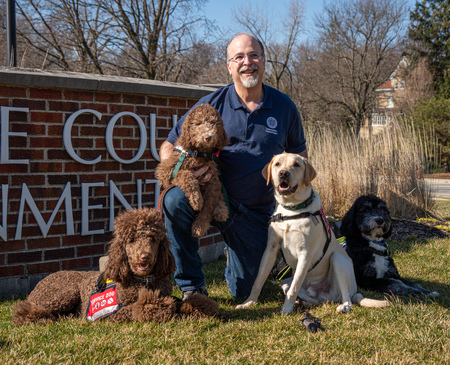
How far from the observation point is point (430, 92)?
33250mm

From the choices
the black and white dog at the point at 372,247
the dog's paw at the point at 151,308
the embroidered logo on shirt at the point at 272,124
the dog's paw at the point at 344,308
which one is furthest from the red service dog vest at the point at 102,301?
the black and white dog at the point at 372,247

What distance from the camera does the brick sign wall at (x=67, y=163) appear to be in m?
4.10

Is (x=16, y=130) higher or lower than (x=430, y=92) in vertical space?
lower

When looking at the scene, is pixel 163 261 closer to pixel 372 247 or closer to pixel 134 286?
pixel 134 286

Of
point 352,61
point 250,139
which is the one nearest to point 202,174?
point 250,139

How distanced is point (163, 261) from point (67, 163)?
1.98 meters

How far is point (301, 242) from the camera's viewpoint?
3.43 m

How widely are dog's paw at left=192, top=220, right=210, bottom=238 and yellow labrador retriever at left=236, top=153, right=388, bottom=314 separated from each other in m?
0.56

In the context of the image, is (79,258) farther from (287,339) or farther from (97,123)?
(287,339)

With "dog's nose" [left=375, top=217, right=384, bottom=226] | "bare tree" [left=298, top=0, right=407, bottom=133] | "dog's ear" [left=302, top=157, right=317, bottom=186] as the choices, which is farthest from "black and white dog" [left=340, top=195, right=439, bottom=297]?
"bare tree" [left=298, top=0, right=407, bottom=133]

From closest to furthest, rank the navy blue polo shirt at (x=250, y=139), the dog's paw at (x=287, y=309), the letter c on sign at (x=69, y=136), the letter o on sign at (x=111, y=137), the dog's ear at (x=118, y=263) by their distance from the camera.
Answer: the dog's ear at (x=118, y=263)
the dog's paw at (x=287, y=309)
the navy blue polo shirt at (x=250, y=139)
the letter c on sign at (x=69, y=136)
the letter o on sign at (x=111, y=137)

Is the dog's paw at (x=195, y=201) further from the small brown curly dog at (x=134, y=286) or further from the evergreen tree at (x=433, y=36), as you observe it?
the evergreen tree at (x=433, y=36)

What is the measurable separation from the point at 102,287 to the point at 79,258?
5.09 feet

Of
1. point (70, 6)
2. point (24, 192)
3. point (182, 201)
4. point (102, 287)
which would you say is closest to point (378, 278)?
point (182, 201)
